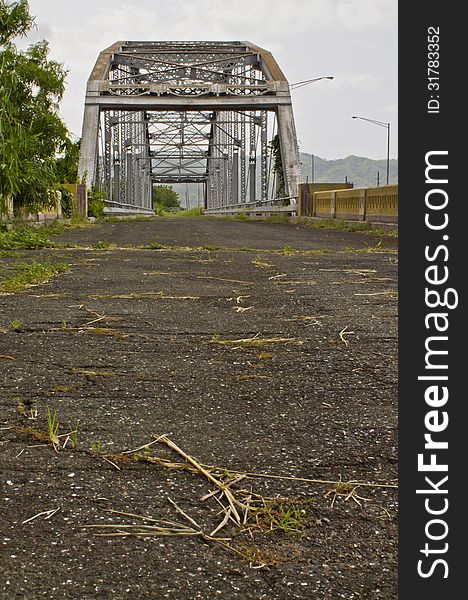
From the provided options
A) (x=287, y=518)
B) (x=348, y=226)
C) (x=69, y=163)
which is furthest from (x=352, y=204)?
(x=287, y=518)

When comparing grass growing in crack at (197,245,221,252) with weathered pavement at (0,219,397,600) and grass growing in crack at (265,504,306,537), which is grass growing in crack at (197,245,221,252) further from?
grass growing in crack at (265,504,306,537)

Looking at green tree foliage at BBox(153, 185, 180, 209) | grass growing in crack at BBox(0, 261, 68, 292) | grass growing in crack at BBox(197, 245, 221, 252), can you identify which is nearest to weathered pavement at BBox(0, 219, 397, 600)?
grass growing in crack at BBox(0, 261, 68, 292)

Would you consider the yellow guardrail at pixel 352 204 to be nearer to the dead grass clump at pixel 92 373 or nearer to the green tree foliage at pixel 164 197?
the dead grass clump at pixel 92 373

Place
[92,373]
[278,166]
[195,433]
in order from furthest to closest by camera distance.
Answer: [278,166] < [92,373] < [195,433]

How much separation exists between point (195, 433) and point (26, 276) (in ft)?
12.7

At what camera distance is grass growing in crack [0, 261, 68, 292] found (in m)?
5.12

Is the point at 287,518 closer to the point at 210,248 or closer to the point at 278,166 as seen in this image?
the point at 210,248

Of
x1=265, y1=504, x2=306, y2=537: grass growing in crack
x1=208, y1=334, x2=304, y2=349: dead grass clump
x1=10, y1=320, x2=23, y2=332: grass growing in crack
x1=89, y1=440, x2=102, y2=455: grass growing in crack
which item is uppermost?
x1=10, y1=320, x2=23, y2=332: grass growing in crack

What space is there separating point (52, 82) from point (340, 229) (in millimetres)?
12866

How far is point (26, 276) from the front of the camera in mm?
5594

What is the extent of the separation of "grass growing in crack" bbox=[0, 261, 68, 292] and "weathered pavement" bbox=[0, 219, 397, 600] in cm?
62

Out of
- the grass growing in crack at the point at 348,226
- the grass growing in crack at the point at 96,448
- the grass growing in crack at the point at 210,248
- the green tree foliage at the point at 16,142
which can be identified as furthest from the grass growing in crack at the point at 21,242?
the grass growing in crack at the point at 96,448

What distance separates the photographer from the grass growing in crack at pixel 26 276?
5.12m

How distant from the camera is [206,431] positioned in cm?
201
